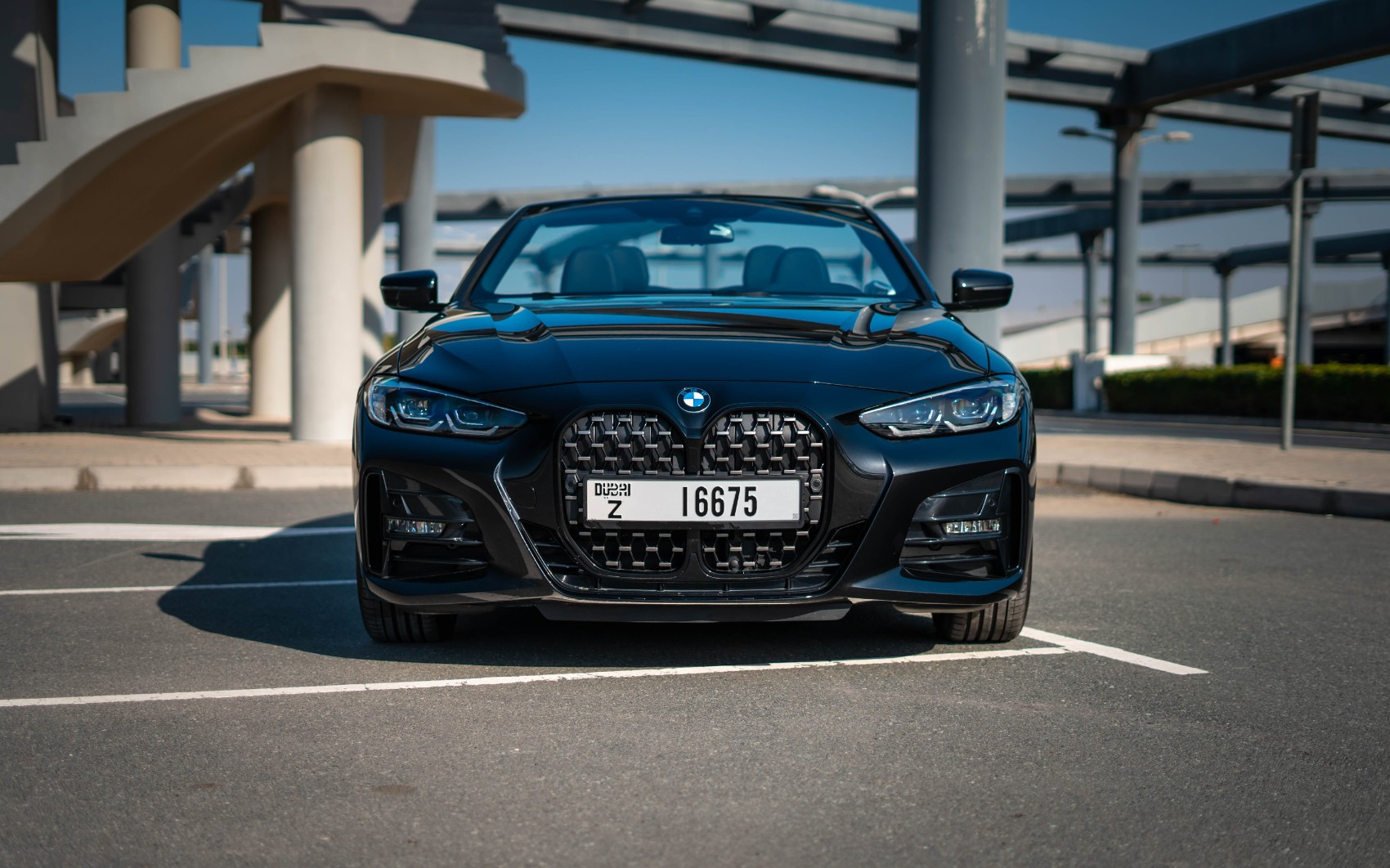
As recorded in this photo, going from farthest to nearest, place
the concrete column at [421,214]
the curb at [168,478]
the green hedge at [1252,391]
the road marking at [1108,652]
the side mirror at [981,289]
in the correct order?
the concrete column at [421,214]
the green hedge at [1252,391]
the curb at [168,478]
the side mirror at [981,289]
the road marking at [1108,652]

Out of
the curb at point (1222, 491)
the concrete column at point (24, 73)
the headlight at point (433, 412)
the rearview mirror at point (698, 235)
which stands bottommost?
the curb at point (1222, 491)

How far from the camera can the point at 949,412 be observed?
3916 mm

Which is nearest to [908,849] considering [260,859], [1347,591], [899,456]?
[260,859]

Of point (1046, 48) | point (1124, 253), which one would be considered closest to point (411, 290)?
point (1046, 48)

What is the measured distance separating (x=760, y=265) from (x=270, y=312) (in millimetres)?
20372

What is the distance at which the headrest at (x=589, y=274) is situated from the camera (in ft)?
16.8

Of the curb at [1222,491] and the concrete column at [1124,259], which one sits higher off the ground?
the concrete column at [1124,259]

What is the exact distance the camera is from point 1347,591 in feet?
18.6

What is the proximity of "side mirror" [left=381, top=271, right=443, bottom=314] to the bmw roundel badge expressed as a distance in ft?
5.45

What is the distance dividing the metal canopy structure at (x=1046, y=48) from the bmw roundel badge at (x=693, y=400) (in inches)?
832

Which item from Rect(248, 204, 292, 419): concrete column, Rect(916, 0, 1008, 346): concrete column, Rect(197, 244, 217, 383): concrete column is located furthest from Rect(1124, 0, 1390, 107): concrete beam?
Rect(197, 244, 217, 383): concrete column

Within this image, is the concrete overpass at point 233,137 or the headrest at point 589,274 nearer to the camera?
the headrest at point 589,274

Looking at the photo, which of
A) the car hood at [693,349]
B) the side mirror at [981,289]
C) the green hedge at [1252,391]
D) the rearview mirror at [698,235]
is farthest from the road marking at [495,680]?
the green hedge at [1252,391]

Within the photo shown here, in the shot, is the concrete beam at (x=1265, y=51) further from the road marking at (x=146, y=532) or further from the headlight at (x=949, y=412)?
the headlight at (x=949, y=412)
